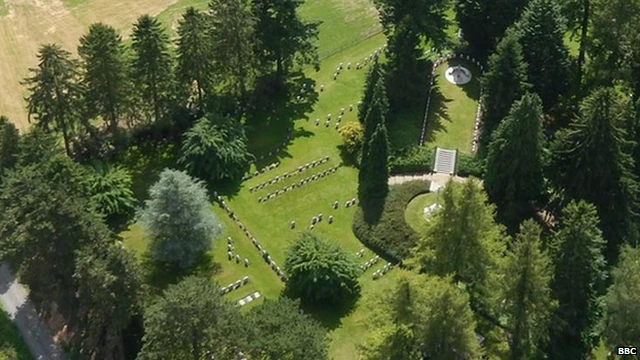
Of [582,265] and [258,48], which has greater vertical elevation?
[258,48]

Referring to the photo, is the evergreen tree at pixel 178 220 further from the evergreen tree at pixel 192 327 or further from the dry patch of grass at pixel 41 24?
the dry patch of grass at pixel 41 24

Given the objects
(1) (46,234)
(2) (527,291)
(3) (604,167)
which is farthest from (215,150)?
(3) (604,167)

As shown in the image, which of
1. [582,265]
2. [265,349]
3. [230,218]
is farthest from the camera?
[230,218]

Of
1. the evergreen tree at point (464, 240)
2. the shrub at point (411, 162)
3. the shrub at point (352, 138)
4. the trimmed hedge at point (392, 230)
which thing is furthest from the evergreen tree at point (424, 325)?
the shrub at point (352, 138)

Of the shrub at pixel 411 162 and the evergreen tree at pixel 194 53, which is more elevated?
the evergreen tree at pixel 194 53

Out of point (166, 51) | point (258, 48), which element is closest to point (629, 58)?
point (258, 48)

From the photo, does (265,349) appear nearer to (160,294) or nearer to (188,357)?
(188,357)
